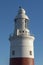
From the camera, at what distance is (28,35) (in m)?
25.2

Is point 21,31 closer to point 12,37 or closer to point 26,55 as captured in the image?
point 12,37

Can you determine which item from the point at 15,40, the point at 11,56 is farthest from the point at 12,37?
the point at 11,56

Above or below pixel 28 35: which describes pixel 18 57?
below

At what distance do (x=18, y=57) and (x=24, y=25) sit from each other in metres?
3.74

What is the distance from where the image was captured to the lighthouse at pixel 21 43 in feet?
79.8

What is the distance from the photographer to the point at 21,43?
24734 mm

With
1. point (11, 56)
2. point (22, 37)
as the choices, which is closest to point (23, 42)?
point (22, 37)

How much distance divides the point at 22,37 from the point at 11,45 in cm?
166

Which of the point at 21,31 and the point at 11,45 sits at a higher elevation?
the point at 21,31

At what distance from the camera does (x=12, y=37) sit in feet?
82.2

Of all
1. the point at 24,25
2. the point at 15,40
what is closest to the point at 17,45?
the point at 15,40

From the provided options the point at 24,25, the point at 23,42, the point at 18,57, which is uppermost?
the point at 24,25

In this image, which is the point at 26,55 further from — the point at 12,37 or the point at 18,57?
the point at 12,37

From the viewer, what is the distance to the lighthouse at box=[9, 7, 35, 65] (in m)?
24.3
